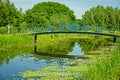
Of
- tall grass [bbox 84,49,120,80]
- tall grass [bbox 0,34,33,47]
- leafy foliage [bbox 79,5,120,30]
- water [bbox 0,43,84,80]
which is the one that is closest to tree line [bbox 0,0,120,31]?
leafy foliage [bbox 79,5,120,30]

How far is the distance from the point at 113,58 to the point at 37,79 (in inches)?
137

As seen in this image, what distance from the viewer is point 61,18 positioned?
175 feet

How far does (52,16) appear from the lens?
56344 mm

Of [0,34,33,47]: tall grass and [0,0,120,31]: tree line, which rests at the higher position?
[0,0,120,31]: tree line

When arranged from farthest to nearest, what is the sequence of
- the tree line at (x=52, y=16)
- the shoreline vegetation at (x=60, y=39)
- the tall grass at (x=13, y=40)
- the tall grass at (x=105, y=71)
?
the tree line at (x=52, y=16), the tall grass at (x=13, y=40), the shoreline vegetation at (x=60, y=39), the tall grass at (x=105, y=71)

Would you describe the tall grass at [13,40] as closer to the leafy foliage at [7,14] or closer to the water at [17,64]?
the water at [17,64]

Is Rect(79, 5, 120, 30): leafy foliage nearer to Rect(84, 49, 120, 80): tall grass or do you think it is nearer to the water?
the water

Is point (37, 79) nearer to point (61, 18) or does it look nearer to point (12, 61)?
point (12, 61)

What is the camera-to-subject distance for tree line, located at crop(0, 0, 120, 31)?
36500mm

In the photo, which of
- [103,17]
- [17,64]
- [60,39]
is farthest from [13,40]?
[103,17]

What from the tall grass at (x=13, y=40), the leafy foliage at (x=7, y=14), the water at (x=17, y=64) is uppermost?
the leafy foliage at (x=7, y=14)

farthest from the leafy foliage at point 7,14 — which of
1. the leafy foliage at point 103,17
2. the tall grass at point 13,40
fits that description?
the leafy foliage at point 103,17

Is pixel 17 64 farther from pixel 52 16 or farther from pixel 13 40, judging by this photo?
pixel 52 16

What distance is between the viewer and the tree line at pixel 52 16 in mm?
36500
